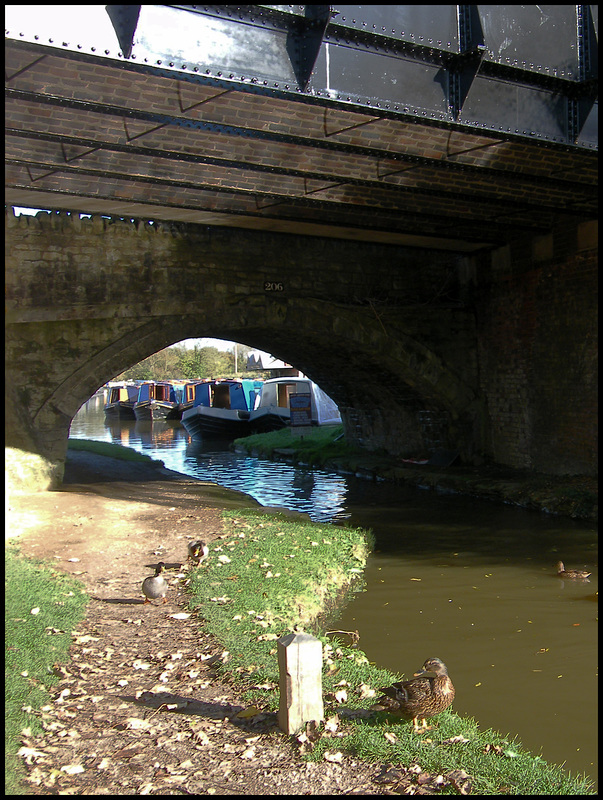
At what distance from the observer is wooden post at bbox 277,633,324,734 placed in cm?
379

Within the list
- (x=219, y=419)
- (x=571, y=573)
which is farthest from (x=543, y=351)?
(x=219, y=419)

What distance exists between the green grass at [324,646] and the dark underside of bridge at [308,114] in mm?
4511

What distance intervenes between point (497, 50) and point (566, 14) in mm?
1011

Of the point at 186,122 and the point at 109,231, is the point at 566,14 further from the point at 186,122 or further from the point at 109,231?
the point at 109,231

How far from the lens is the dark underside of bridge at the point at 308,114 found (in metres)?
6.64

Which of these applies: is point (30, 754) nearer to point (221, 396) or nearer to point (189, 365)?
point (221, 396)

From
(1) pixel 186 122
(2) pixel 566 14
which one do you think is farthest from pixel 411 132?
(1) pixel 186 122

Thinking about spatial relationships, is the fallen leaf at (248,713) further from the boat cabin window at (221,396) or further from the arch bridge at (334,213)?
the boat cabin window at (221,396)

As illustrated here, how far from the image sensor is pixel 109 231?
38.8ft

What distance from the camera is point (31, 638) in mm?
4941

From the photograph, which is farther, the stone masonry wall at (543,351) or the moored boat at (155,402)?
the moored boat at (155,402)

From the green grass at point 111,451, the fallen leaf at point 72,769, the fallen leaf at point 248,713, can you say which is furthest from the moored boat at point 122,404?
the fallen leaf at point 72,769

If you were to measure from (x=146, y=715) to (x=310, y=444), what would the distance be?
52.0 ft

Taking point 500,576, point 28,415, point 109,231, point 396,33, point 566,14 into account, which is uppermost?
point 566,14
